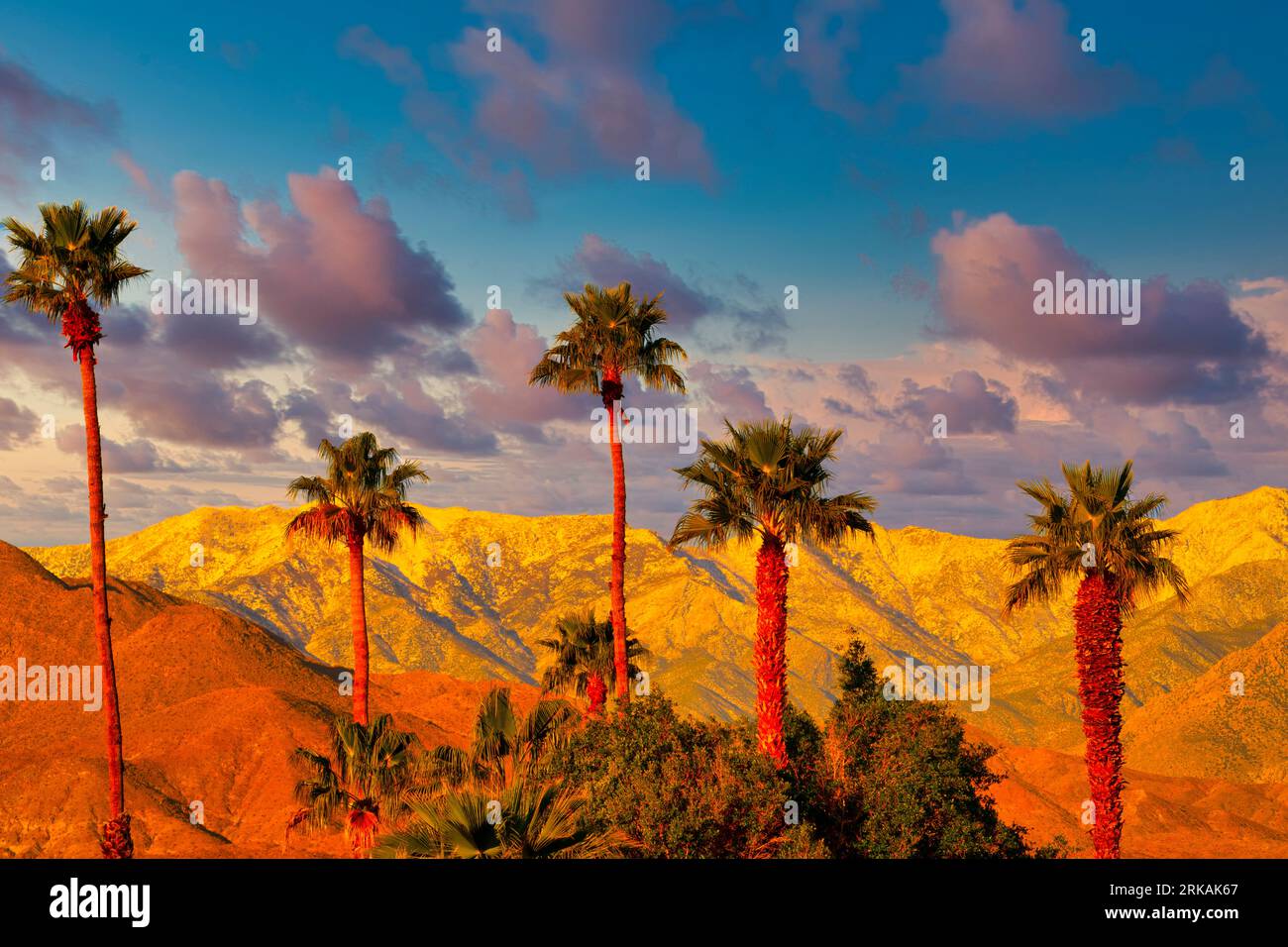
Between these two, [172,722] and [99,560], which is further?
[172,722]

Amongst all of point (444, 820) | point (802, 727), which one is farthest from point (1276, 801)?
point (444, 820)

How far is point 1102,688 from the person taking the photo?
35.2 metres

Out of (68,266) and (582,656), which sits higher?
(68,266)

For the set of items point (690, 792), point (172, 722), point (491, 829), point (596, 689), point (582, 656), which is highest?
point (491, 829)

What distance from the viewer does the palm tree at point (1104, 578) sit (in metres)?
35.0

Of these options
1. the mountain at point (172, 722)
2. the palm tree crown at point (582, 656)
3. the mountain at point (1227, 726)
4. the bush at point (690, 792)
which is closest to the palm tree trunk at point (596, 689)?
the palm tree crown at point (582, 656)

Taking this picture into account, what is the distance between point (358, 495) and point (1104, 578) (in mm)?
28251

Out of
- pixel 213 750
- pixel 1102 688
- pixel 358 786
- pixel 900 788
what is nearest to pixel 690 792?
pixel 900 788

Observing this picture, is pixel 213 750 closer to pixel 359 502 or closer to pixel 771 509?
pixel 359 502

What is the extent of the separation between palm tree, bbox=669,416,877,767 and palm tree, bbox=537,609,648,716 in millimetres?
18680

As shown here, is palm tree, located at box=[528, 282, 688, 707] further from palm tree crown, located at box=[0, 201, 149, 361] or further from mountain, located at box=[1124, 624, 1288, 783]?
mountain, located at box=[1124, 624, 1288, 783]

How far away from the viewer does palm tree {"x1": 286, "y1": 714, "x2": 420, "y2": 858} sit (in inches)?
1324

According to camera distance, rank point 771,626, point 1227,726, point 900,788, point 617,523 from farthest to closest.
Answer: point 1227,726, point 617,523, point 900,788, point 771,626
